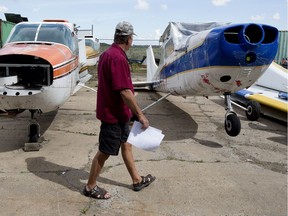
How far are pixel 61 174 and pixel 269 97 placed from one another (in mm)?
5959

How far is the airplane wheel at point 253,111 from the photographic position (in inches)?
296

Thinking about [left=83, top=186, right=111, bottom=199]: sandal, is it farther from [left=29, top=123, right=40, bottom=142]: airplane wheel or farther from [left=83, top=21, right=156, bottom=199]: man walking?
[left=29, top=123, right=40, bottom=142]: airplane wheel

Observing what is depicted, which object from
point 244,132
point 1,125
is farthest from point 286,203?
point 1,125

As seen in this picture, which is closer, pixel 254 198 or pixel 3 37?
pixel 254 198

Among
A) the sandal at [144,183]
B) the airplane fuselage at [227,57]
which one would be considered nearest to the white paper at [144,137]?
the sandal at [144,183]

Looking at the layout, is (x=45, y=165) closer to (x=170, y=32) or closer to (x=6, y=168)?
(x=6, y=168)

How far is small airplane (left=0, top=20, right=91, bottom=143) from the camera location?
4.49m

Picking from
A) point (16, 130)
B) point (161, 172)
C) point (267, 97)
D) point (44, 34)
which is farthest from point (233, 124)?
point (16, 130)

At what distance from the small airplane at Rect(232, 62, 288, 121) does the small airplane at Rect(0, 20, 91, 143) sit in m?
3.74

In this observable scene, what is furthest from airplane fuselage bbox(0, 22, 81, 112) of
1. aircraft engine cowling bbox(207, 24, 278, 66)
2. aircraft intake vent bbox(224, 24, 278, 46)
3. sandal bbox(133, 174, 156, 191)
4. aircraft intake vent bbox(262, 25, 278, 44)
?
aircraft intake vent bbox(262, 25, 278, 44)

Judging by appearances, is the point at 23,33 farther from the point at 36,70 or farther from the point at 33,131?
the point at 33,131

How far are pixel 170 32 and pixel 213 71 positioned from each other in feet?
8.56

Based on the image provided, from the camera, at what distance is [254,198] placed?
144 inches

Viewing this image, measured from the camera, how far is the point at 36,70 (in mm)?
5324
